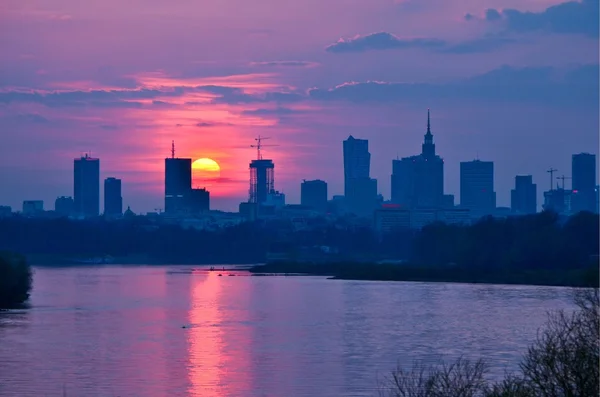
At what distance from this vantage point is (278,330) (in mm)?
32844

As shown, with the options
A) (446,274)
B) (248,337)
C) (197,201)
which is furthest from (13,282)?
(197,201)

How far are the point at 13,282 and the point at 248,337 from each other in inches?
552

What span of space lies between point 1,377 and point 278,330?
36.6 feet

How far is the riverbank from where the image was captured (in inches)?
2293

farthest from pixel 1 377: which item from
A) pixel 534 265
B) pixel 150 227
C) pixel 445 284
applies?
pixel 150 227

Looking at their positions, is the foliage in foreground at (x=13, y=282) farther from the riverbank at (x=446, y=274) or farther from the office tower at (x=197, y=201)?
the office tower at (x=197, y=201)

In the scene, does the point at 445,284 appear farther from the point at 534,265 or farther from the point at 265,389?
the point at 265,389

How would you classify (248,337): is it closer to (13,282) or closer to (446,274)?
(13,282)

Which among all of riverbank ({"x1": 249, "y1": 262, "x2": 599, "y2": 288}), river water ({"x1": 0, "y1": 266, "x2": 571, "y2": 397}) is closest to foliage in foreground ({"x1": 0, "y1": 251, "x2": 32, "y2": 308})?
river water ({"x1": 0, "y1": 266, "x2": 571, "y2": 397})

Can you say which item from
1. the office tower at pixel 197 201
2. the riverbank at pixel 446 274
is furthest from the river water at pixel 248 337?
the office tower at pixel 197 201

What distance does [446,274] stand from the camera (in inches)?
2554

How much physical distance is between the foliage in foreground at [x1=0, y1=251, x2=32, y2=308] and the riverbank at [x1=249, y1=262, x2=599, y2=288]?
80.3ft

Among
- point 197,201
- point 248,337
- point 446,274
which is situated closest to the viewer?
point 248,337

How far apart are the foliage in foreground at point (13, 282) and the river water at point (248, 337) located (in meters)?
0.79
